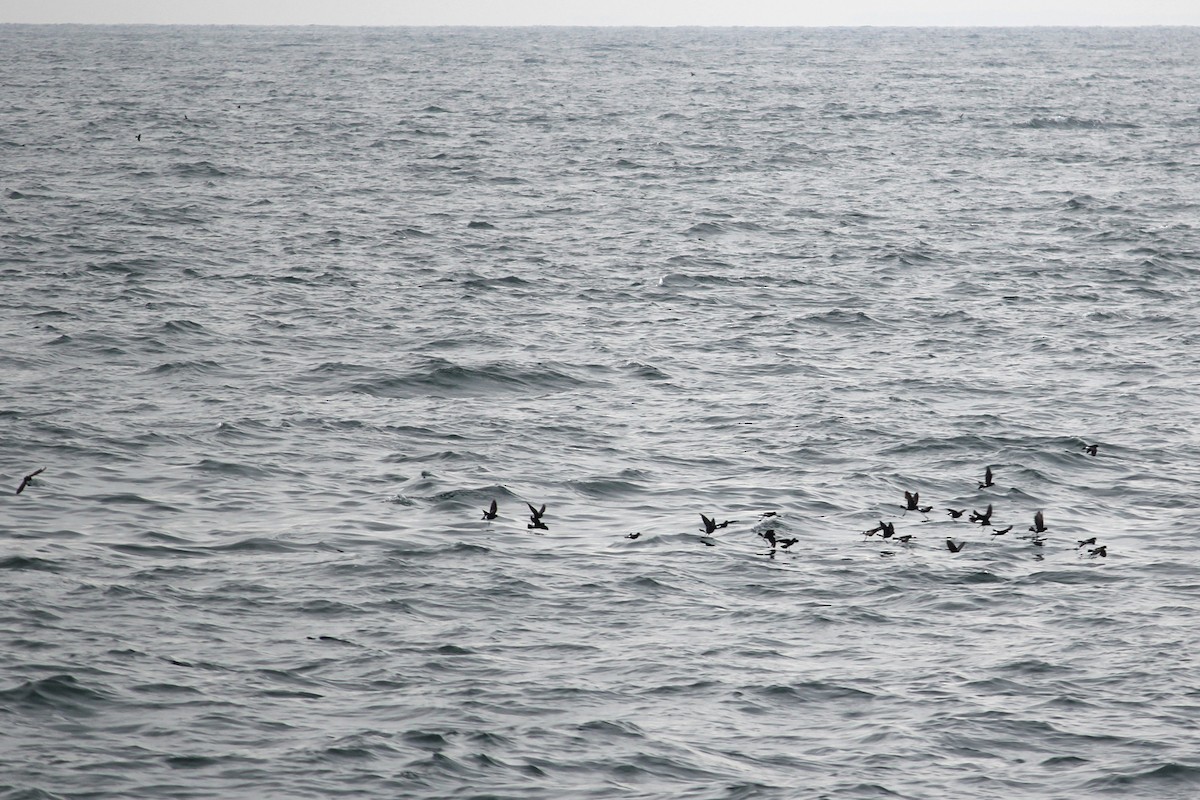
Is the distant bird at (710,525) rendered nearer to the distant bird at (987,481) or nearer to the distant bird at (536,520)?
the distant bird at (536,520)

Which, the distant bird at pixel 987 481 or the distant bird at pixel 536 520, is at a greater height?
the distant bird at pixel 987 481

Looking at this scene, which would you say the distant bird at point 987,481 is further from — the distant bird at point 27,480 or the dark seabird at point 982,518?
the distant bird at point 27,480

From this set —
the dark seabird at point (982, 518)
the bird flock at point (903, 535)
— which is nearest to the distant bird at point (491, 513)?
the bird flock at point (903, 535)

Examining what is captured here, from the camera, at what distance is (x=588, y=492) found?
94.1ft

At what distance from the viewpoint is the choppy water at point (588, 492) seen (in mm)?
19266

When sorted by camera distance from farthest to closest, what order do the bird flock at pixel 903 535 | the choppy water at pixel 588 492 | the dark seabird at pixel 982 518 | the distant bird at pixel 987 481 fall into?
the distant bird at pixel 987 481
the dark seabird at pixel 982 518
the bird flock at pixel 903 535
the choppy water at pixel 588 492

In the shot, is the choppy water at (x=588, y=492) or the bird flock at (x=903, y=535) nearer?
the choppy water at (x=588, y=492)

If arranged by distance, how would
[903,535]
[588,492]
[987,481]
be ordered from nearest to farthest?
[903,535], [987,481], [588,492]

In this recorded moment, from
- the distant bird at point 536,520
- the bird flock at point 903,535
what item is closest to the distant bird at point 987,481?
the bird flock at point 903,535

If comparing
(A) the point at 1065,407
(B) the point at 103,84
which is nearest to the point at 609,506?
(A) the point at 1065,407

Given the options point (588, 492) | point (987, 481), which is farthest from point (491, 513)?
point (987, 481)

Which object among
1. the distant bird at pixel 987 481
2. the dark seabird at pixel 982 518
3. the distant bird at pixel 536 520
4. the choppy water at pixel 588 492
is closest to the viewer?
the choppy water at pixel 588 492

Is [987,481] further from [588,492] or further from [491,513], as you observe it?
[491,513]

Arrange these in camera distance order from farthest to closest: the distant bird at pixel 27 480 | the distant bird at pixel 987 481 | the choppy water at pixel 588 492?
the distant bird at pixel 987 481 → the distant bird at pixel 27 480 → the choppy water at pixel 588 492
